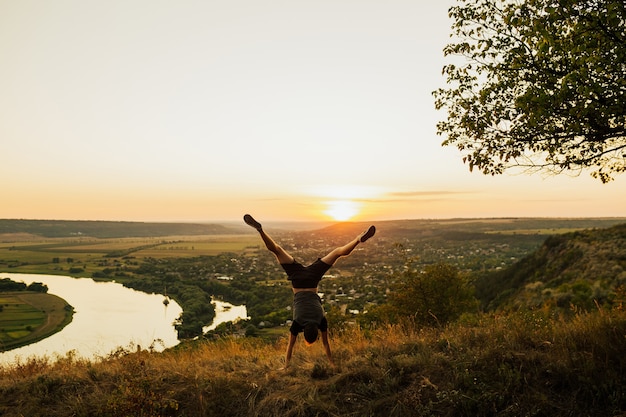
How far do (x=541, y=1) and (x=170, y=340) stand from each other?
1975 inches

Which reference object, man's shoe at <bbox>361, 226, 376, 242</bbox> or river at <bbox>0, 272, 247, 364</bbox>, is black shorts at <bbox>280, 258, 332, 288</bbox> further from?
river at <bbox>0, 272, 247, 364</bbox>

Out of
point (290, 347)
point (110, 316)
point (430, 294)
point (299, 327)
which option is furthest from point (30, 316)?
point (299, 327)

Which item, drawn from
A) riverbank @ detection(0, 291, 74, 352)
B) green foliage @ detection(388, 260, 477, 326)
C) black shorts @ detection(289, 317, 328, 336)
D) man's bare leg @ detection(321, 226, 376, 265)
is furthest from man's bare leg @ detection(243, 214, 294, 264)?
riverbank @ detection(0, 291, 74, 352)

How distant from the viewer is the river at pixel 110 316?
141 ft

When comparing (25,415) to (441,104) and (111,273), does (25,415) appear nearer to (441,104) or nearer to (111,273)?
(441,104)

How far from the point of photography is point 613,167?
858 centimetres

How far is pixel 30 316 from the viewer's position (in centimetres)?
5759

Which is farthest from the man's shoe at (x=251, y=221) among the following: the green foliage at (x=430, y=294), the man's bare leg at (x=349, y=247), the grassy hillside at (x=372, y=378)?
the green foliage at (x=430, y=294)

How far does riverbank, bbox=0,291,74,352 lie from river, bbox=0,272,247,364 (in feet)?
4.83

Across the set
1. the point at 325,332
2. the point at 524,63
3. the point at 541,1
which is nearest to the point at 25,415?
the point at 325,332

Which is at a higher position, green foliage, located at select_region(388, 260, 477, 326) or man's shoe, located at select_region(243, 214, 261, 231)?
man's shoe, located at select_region(243, 214, 261, 231)

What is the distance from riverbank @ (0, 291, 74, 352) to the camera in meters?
46.2

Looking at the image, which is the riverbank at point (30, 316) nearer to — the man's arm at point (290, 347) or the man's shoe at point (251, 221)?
the man's arm at point (290, 347)

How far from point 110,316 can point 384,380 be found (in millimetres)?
66927
